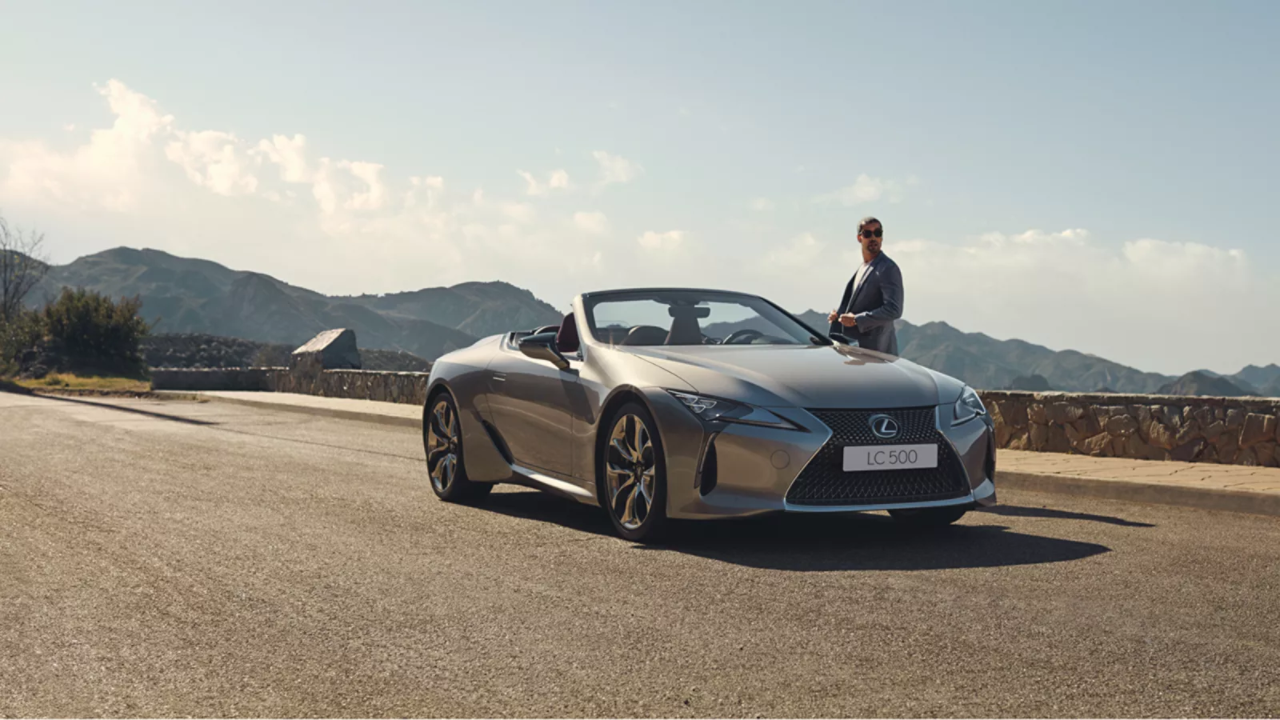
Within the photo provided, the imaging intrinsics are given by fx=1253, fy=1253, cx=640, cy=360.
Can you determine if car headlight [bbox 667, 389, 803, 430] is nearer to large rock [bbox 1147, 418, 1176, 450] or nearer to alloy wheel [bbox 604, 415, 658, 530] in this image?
alloy wheel [bbox 604, 415, 658, 530]

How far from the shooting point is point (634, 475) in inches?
270

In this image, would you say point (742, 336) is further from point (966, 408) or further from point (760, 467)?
point (760, 467)

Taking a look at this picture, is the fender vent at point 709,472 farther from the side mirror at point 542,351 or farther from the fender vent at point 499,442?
the fender vent at point 499,442

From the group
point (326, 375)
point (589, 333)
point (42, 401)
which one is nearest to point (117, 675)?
point (589, 333)

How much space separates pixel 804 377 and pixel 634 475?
107cm

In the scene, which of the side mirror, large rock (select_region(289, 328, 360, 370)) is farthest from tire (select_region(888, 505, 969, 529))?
large rock (select_region(289, 328, 360, 370))

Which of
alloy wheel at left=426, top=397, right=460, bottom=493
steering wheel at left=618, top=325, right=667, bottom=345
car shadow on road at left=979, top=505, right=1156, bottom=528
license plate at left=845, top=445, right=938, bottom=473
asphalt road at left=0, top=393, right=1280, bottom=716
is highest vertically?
steering wheel at left=618, top=325, right=667, bottom=345

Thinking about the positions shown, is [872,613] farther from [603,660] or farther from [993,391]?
[993,391]

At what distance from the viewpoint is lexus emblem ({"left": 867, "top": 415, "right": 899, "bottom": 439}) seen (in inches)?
252

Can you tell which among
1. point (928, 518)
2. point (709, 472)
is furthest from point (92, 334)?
point (709, 472)

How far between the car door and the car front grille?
1.68 metres

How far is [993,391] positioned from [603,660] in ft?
31.3

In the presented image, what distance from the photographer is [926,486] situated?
655 centimetres

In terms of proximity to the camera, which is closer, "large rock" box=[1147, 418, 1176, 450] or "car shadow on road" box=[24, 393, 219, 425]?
"large rock" box=[1147, 418, 1176, 450]
